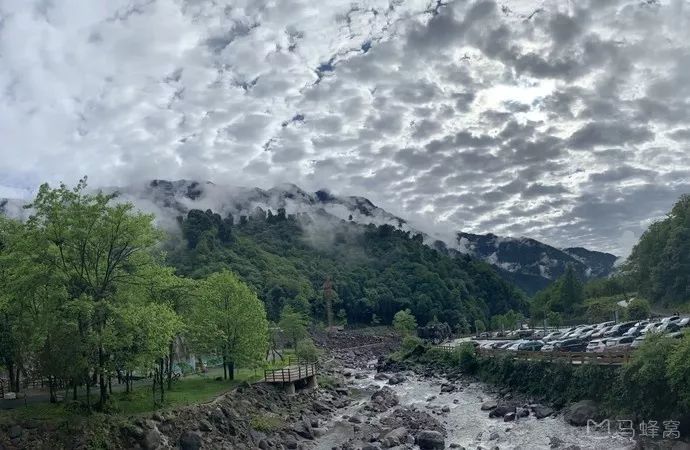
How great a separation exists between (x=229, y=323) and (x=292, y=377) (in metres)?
8.58

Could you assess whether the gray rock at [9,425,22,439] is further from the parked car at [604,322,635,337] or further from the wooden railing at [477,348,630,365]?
the parked car at [604,322,635,337]

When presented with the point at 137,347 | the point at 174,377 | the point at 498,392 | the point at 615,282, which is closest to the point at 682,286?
the point at 615,282

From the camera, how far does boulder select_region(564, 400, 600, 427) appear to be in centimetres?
3928

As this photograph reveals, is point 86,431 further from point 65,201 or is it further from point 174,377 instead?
point 174,377

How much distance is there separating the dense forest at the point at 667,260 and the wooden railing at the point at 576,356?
146 ft

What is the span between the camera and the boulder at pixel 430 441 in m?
37.5

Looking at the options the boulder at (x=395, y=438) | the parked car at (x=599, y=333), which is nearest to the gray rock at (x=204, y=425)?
the boulder at (x=395, y=438)

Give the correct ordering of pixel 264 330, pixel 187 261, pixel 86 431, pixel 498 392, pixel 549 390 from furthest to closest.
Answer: pixel 187 261 → pixel 264 330 → pixel 498 392 → pixel 549 390 → pixel 86 431

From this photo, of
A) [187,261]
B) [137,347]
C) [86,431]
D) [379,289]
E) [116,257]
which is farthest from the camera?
[379,289]

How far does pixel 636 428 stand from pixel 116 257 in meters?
36.0

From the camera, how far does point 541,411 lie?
4391cm

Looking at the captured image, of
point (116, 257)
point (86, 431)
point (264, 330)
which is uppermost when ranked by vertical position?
point (116, 257)

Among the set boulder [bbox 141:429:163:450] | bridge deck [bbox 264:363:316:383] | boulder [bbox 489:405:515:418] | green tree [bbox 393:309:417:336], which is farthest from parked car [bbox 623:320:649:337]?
green tree [bbox 393:309:417:336]

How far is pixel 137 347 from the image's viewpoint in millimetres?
34250
